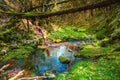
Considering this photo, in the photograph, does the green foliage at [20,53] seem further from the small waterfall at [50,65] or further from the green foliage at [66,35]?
the green foliage at [66,35]

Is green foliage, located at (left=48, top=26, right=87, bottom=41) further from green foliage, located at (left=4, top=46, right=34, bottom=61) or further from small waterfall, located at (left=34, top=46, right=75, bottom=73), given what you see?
small waterfall, located at (left=34, top=46, right=75, bottom=73)

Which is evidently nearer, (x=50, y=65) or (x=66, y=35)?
(x=50, y=65)

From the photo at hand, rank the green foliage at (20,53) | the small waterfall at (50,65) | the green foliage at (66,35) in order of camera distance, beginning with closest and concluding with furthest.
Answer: the small waterfall at (50,65)
the green foliage at (20,53)
the green foliage at (66,35)

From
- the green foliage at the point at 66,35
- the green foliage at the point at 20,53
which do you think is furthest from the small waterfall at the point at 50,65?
the green foliage at the point at 66,35

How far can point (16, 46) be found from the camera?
16016 mm

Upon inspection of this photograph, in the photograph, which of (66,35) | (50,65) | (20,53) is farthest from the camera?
(66,35)

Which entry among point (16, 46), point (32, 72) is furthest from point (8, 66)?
point (16, 46)

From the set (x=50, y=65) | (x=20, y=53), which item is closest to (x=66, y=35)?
(x=20, y=53)

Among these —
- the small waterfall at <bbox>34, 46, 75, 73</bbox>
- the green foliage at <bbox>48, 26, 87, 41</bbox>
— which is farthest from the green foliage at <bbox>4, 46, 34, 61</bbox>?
the green foliage at <bbox>48, 26, 87, 41</bbox>

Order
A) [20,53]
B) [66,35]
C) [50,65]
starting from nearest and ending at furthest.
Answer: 1. [50,65]
2. [20,53]
3. [66,35]

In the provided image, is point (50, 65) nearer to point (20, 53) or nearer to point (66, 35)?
point (20, 53)

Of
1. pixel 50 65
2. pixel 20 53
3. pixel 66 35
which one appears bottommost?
pixel 50 65

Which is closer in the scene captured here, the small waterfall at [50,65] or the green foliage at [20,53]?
the small waterfall at [50,65]

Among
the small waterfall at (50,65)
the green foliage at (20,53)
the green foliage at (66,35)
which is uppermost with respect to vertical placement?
the green foliage at (66,35)
